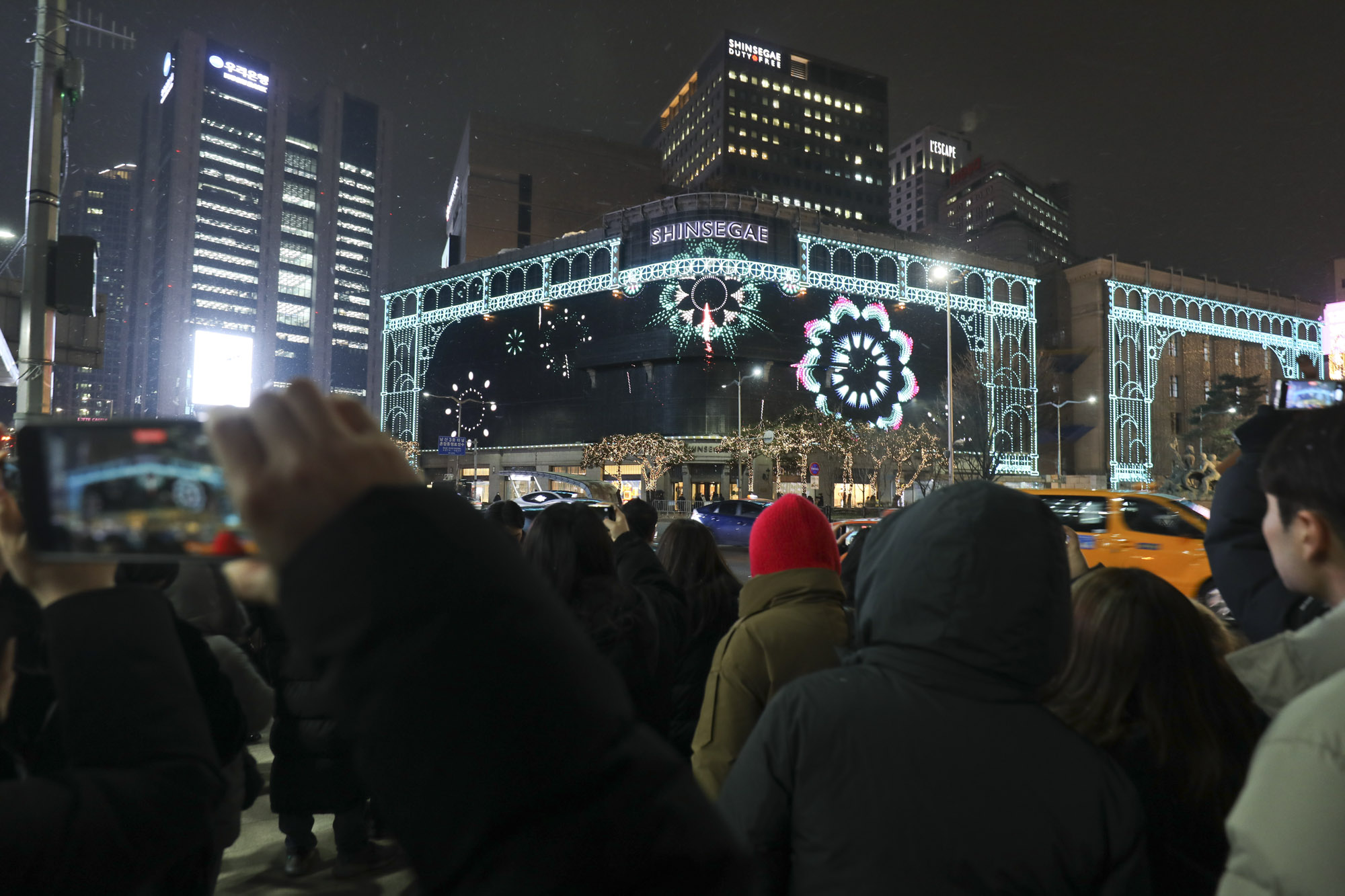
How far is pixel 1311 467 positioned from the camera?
1596 mm

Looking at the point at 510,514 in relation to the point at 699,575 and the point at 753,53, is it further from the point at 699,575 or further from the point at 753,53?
the point at 753,53

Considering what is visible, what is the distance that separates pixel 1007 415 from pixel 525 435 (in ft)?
126

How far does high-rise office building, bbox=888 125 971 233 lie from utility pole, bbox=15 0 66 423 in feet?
511

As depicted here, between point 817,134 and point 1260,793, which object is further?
point 817,134

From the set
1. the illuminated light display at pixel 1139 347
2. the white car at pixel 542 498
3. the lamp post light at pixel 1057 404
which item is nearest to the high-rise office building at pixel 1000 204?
the illuminated light display at pixel 1139 347

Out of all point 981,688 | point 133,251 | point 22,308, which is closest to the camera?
point 981,688

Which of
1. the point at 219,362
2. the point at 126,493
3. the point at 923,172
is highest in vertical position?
the point at 923,172

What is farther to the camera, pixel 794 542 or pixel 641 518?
pixel 641 518

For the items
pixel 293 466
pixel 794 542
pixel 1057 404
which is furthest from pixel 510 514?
pixel 1057 404

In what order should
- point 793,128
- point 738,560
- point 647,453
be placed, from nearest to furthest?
point 738,560 → point 647,453 → point 793,128

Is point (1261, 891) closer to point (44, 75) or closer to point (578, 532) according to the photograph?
point (578, 532)

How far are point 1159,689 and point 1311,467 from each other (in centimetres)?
68

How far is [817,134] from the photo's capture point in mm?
111500

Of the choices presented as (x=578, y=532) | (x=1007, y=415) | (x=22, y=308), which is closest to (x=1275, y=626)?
(x=578, y=532)
